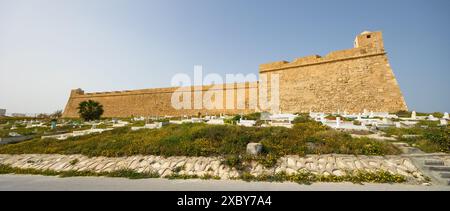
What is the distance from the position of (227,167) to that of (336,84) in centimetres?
2017

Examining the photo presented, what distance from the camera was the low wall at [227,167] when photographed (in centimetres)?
480

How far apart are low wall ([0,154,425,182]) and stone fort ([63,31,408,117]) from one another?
16395mm

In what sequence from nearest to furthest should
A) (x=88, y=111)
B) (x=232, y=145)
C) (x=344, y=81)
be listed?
(x=232, y=145), (x=344, y=81), (x=88, y=111)

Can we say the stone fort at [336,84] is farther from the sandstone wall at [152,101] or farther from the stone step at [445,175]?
the stone step at [445,175]

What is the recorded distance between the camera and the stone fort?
59.1 ft

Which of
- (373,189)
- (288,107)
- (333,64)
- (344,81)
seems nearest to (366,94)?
(344,81)

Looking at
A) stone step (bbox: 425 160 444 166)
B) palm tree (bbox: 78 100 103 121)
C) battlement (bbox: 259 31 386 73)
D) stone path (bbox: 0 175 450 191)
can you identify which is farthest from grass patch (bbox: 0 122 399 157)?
palm tree (bbox: 78 100 103 121)

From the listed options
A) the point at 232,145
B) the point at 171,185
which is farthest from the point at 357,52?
the point at 171,185

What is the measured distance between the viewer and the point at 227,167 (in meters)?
5.27

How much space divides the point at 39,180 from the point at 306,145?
26.5 ft

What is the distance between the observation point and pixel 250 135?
7473 millimetres

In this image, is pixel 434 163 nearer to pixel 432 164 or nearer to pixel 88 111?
pixel 432 164

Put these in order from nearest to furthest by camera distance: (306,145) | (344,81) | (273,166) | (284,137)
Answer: (273,166) < (306,145) < (284,137) < (344,81)
